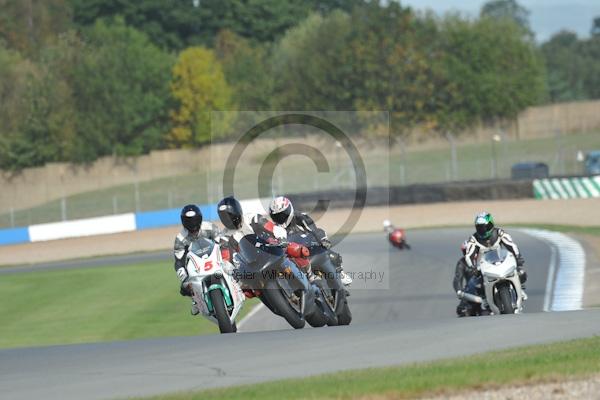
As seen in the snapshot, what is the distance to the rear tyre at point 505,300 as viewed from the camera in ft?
48.0

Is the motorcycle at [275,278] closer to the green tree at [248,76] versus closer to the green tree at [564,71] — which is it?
the green tree at [248,76]

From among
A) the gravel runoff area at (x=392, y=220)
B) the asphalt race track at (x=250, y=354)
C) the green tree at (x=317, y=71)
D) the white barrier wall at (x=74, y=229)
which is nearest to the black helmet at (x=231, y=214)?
the asphalt race track at (x=250, y=354)

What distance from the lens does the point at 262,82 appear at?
74.6m

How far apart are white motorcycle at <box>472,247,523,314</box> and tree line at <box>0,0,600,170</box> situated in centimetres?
4861

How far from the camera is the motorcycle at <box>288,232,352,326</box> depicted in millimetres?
13555

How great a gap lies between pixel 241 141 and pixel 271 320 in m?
23.4

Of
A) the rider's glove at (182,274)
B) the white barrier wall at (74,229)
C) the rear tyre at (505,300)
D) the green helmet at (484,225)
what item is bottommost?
the white barrier wall at (74,229)

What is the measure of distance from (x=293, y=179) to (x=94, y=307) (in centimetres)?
1979

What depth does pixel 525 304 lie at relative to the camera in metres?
18.9

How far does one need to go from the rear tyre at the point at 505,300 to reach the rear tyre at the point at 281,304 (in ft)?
9.58

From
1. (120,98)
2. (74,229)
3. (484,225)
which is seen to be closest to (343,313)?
(484,225)

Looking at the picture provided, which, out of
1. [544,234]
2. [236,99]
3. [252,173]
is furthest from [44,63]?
[544,234]

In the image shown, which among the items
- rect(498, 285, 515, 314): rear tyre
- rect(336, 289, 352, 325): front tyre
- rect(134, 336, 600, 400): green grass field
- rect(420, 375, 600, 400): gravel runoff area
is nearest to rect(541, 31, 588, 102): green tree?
rect(498, 285, 515, 314): rear tyre

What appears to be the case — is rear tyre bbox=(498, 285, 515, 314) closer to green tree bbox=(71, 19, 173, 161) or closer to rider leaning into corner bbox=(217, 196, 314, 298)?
rider leaning into corner bbox=(217, 196, 314, 298)
